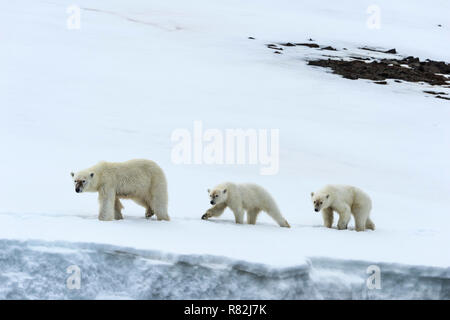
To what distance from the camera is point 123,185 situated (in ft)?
25.5

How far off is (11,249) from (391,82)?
65.8 feet

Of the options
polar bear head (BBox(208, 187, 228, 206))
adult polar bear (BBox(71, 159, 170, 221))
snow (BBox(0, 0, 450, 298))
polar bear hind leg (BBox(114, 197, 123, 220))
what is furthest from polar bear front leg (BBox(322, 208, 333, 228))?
polar bear hind leg (BBox(114, 197, 123, 220))

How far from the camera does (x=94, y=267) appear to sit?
6336 mm

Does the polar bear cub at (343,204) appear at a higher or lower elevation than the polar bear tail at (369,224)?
higher

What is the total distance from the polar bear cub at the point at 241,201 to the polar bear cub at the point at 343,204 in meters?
0.55

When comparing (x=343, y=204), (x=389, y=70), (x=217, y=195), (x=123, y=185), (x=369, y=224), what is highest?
(x=389, y=70)

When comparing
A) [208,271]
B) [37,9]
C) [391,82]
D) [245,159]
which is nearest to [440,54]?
[391,82]

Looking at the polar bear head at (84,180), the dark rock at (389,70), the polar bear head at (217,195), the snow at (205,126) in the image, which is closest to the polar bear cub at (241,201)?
the polar bear head at (217,195)

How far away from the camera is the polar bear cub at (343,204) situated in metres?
8.53

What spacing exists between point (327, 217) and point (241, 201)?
126cm

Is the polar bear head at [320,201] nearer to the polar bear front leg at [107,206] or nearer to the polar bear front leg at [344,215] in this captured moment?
the polar bear front leg at [344,215]

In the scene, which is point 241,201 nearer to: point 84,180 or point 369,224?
point 369,224

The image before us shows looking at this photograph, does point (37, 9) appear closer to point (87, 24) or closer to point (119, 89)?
point (87, 24)

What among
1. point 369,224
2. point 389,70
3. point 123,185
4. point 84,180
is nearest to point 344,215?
point 369,224
